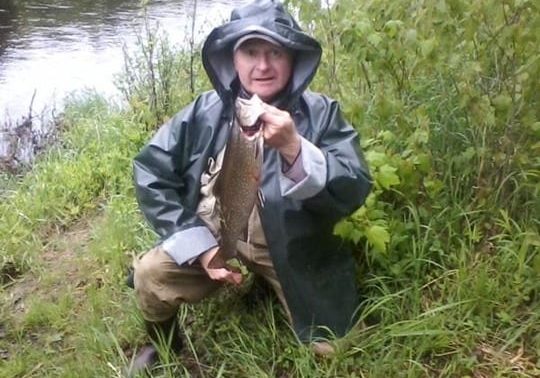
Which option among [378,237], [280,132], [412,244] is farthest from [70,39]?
[280,132]

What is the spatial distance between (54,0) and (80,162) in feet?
24.7

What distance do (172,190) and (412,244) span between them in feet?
3.48

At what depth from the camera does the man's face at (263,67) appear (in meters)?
2.80

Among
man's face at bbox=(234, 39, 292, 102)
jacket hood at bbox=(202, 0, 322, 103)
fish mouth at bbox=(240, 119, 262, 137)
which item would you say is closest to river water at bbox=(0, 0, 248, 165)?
jacket hood at bbox=(202, 0, 322, 103)

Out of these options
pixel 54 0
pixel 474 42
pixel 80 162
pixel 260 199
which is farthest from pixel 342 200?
pixel 54 0

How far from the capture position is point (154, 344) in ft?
10.3

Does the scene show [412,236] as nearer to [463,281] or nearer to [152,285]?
[463,281]

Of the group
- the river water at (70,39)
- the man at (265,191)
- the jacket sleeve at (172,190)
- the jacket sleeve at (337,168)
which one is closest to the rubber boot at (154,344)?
the man at (265,191)

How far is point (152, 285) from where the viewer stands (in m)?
2.95

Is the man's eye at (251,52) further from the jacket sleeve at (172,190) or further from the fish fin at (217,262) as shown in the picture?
the fish fin at (217,262)

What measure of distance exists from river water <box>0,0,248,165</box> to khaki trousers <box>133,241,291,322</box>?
3960mm

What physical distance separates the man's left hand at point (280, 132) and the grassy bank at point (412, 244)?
623 mm

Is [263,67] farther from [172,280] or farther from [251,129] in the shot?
[172,280]

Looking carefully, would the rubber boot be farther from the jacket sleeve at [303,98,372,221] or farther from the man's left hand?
the man's left hand
